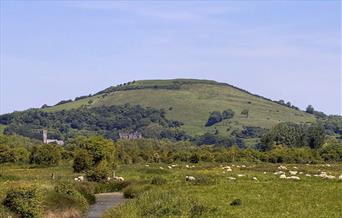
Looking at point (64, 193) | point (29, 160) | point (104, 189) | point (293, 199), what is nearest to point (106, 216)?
point (64, 193)

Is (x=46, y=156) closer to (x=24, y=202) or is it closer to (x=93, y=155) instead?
(x=93, y=155)

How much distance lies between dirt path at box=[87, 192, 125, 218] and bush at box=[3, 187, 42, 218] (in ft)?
23.8

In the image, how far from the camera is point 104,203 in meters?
59.2

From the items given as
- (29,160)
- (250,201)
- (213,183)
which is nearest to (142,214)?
(250,201)

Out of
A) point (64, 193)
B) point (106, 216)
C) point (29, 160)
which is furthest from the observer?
point (29, 160)

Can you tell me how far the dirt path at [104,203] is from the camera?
1994 inches

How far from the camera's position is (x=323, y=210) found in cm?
4069

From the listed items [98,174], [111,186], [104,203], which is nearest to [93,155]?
[98,174]

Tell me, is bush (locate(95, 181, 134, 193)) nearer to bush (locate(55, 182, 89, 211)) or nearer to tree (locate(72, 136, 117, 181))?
tree (locate(72, 136, 117, 181))

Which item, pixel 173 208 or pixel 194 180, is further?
pixel 194 180

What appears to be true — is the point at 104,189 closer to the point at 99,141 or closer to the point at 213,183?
the point at 213,183

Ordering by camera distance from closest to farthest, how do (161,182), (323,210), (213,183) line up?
1. (323,210)
2. (213,183)
3. (161,182)

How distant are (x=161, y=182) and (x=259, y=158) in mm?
75280

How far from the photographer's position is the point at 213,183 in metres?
65.6
